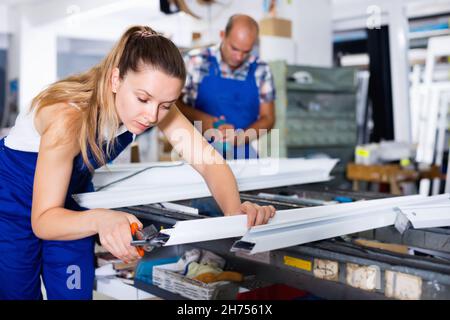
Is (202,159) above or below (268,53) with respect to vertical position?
below

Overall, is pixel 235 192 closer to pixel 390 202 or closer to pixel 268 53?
pixel 390 202

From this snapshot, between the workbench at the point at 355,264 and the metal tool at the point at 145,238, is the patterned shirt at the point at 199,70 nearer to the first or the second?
the workbench at the point at 355,264

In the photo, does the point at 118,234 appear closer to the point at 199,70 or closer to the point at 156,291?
the point at 156,291

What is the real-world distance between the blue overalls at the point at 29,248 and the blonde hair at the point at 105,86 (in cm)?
9

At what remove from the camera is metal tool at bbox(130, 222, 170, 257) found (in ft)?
4.07

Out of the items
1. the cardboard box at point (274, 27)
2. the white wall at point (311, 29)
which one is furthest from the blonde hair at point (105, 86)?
the white wall at point (311, 29)

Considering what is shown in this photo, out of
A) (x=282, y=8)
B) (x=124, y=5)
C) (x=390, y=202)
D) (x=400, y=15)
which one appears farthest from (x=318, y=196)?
(x=124, y=5)

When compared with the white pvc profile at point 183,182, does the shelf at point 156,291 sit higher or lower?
lower

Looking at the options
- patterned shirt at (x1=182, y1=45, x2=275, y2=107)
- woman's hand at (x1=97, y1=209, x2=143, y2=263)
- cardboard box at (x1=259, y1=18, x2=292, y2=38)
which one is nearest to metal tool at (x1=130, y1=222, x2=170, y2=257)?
woman's hand at (x1=97, y1=209, x2=143, y2=263)

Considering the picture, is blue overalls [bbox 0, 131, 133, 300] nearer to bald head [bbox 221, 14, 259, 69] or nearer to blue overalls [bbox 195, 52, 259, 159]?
bald head [bbox 221, 14, 259, 69]

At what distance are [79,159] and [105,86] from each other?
0.21 meters

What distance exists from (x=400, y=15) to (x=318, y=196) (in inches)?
161

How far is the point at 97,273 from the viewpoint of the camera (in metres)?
2.22

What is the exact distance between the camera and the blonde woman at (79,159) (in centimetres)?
136
